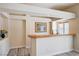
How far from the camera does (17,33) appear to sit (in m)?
5.01

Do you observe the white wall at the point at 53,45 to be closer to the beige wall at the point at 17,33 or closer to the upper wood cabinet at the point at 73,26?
the upper wood cabinet at the point at 73,26

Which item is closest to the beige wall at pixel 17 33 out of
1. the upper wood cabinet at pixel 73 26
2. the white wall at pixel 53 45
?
the white wall at pixel 53 45

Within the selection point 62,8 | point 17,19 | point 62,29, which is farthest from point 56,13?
point 17,19

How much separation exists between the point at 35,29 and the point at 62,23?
52.9 inches

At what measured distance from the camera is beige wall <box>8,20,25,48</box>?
4.78 meters

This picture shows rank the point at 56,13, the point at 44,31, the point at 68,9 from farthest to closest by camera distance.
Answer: the point at 44,31
the point at 68,9
the point at 56,13

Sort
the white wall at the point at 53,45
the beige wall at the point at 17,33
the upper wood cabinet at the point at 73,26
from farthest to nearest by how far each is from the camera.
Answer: the beige wall at the point at 17,33 < the upper wood cabinet at the point at 73,26 < the white wall at the point at 53,45

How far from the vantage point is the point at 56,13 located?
360cm

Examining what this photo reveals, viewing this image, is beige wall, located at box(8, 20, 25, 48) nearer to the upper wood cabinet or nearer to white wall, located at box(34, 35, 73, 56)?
white wall, located at box(34, 35, 73, 56)

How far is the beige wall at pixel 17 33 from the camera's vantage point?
4777 millimetres

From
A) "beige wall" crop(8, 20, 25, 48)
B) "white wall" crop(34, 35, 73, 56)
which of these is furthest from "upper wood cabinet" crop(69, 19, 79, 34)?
"beige wall" crop(8, 20, 25, 48)

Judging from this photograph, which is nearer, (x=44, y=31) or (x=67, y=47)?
(x=67, y=47)

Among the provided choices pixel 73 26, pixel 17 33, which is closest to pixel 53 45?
pixel 73 26

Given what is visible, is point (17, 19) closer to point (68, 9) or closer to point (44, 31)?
point (44, 31)
